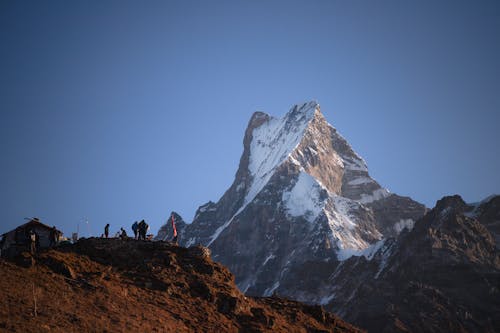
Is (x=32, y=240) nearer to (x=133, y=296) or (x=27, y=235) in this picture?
(x=27, y=235)

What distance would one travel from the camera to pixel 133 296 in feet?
150

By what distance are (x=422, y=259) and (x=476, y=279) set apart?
2179cm

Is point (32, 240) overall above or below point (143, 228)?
below

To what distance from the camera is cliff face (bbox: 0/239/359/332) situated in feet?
129

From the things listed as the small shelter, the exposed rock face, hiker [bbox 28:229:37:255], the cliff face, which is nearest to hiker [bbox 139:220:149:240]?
the cliff face

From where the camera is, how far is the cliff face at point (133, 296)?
1548 inches

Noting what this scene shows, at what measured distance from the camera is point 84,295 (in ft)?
141

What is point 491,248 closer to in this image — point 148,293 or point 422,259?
point 422,259

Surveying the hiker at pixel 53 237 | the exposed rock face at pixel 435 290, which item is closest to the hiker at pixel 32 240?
the hiker at pixel 53 237

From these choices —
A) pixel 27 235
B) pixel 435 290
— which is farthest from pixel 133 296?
pixel 435 290

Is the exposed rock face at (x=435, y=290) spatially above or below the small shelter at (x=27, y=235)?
above

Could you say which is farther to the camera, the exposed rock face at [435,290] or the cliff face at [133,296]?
the exposed rock face at [435,290]

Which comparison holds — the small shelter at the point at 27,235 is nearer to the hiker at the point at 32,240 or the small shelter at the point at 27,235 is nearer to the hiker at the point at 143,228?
the hiker at the point at 32,240

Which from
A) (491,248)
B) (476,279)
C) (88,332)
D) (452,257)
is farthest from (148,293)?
(491,248)
